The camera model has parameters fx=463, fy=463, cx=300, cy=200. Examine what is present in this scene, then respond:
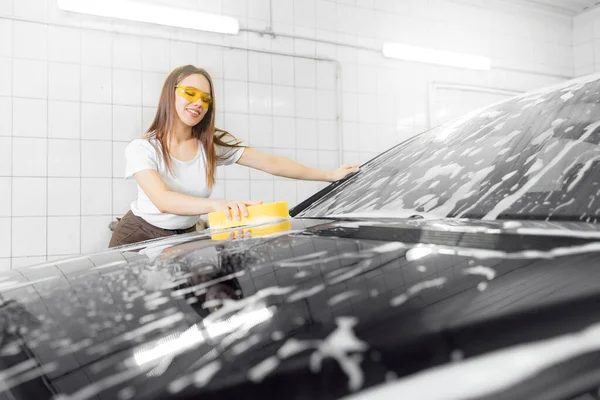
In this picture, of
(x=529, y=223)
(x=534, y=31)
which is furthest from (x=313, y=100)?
(x=529, y=223)

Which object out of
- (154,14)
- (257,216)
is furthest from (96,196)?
(257,216)

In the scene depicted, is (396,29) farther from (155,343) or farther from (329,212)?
(155,343)

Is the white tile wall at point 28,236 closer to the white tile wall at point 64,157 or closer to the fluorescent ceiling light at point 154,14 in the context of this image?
the white tile wall at point 64,157

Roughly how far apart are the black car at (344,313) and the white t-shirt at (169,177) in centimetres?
130

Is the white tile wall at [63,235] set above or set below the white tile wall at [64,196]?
below

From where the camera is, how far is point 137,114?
3625 mm

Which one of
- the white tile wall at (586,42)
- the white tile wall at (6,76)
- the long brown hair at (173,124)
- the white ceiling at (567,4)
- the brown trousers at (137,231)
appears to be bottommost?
the brown trousers at (137,231)

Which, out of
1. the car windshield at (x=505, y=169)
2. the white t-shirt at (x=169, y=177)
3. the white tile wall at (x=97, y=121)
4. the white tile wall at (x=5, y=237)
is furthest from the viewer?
the white tile wall at (x=97, y=121)

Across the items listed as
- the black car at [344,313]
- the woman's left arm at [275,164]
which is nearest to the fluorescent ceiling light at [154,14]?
the woman's left arm at [275,164]

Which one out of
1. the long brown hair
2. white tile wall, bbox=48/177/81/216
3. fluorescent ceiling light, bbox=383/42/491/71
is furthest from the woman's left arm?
fluorescent ceiling light, bbox=383/42/491/71

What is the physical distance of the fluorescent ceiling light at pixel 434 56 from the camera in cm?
457

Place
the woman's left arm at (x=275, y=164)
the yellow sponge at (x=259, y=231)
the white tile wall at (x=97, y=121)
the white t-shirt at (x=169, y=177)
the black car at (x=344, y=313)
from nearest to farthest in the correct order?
the black car at (x=344, y=313), the yellow sponge at (x=259, y=231), the white t-shirt at (x=169, y=177), the woman's left arm at (x=275, y=164), the white tile wall at (x=97, y=121)

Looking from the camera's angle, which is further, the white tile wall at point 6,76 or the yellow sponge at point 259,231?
the white tile wall at point 6,76

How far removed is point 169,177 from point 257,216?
107 centimetres
